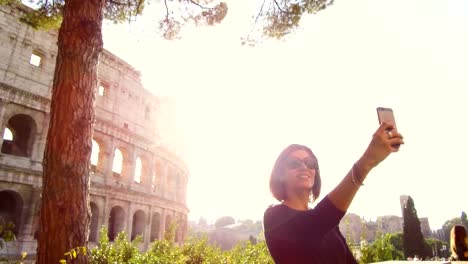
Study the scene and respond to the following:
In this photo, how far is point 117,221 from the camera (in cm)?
2086

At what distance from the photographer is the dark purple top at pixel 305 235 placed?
53.7 inches

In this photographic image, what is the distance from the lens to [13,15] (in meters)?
17.2

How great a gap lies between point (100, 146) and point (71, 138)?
674 inches

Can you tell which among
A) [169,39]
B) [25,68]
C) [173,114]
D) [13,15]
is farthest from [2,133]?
[173,114]

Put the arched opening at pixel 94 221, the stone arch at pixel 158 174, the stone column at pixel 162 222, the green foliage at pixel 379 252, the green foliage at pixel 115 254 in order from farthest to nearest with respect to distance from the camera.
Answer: the stone arch at pixel 158 174, the stone column at pixel 162 222, the arched opening at pixel 94 221, the green foliage at pixel 379 252, the green foliage at pixel 115 254

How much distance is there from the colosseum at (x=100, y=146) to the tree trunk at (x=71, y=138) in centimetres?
860

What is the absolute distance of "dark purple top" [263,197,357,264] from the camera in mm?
1365

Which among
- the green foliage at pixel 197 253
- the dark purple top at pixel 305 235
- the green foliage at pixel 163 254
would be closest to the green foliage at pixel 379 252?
the green foliage at pixel 163 254

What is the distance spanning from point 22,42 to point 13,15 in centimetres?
147

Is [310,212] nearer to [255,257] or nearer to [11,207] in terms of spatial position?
[255,257]

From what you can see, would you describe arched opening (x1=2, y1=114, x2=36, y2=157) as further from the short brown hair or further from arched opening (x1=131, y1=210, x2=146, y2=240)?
the short brown hair

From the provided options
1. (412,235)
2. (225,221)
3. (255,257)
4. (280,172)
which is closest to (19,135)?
(255,257)

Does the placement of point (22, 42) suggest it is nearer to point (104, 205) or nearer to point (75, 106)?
point (104, 205)

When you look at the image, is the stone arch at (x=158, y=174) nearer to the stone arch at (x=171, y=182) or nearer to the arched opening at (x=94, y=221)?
the stone arch at (x=171, y=182)
